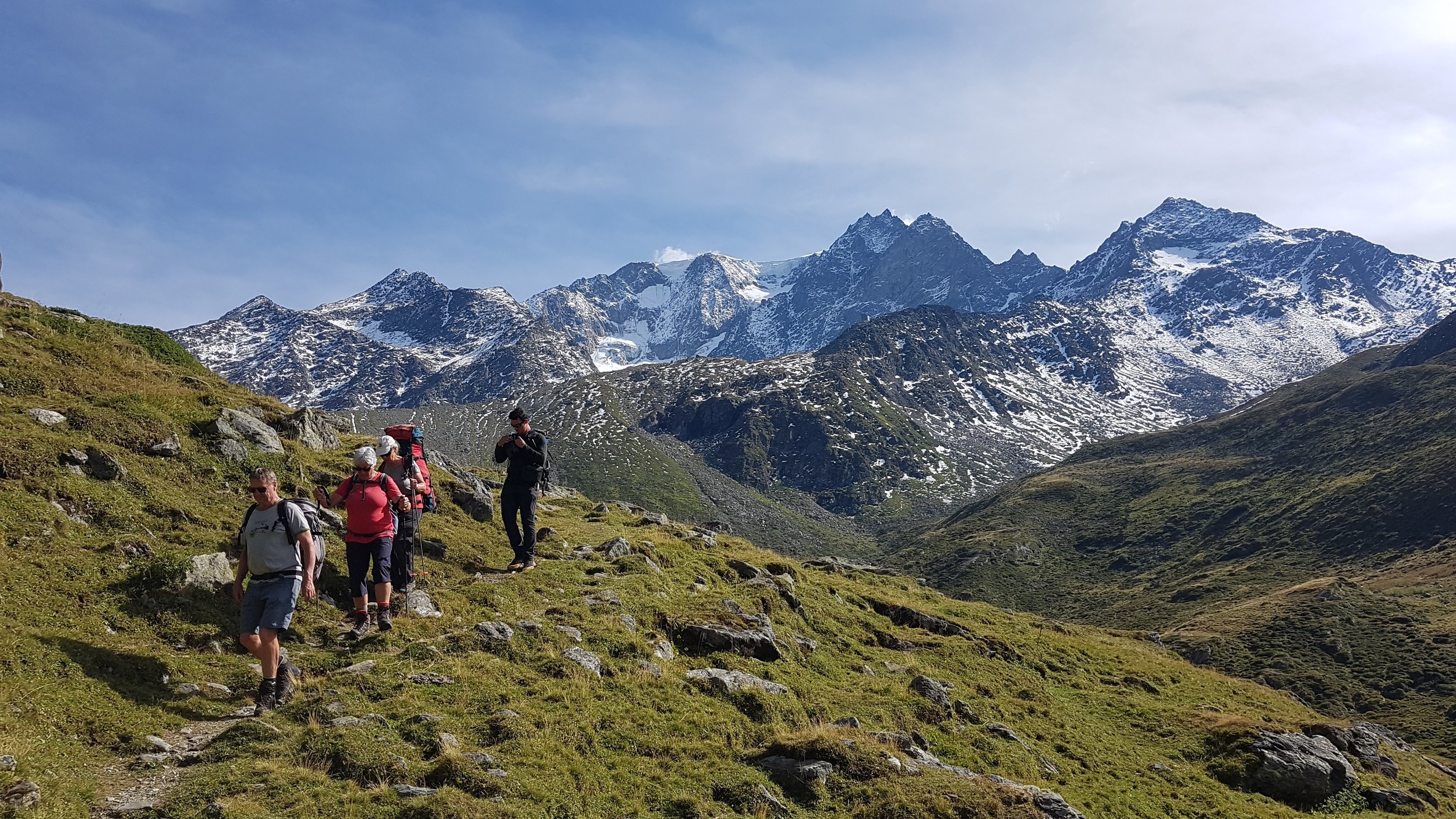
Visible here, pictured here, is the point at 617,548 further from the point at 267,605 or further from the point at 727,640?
the point at 267,605

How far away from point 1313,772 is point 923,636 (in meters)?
13.1

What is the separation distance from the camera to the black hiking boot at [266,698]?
40.9 feet

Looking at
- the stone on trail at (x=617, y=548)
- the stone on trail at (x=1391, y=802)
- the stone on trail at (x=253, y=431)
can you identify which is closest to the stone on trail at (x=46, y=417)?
the stone on trail at (x=253, y=431)

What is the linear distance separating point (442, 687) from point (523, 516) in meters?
8.66

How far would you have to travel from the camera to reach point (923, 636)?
3017 cm

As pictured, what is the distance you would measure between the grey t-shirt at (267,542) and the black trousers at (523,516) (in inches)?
349

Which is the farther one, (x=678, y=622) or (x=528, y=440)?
(x=528, y=440)

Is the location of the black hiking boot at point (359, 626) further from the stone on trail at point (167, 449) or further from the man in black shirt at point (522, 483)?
the stone on trail at point (167, 449)

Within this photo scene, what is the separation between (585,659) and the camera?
16625 mm

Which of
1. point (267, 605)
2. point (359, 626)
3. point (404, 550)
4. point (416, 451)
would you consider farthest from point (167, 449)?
point (267, 605)

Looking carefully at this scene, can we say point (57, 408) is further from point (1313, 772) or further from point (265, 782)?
point (1313, 772)

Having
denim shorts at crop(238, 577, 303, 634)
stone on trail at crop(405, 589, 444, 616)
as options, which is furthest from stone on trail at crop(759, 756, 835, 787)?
denim shorts at crop(238, 577, 303, 634)

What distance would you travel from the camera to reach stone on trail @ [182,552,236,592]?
14969mm

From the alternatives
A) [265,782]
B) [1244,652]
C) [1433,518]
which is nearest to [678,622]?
[265,782]
